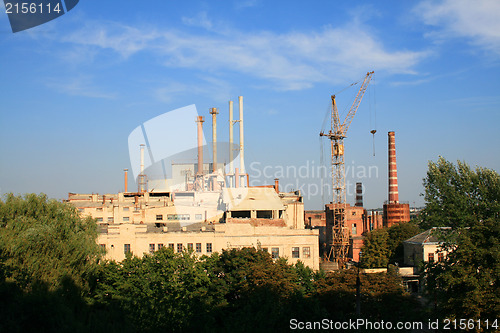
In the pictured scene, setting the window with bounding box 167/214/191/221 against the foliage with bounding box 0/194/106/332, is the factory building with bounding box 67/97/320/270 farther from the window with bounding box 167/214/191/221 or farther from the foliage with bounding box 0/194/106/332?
the foliage with bounding box 0/194/106/332

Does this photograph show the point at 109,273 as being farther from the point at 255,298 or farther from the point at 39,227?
the point at 255,298

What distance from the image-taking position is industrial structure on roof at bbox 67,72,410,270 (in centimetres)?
4228

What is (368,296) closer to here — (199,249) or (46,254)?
(199,249)

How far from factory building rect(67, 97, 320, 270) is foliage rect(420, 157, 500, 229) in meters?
10.5

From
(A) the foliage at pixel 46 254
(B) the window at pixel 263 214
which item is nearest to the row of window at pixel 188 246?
(A) the foliage at pixel 46 254

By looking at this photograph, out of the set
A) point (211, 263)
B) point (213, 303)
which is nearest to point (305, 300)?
point (213, 303)

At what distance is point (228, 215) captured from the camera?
5372 centimetres

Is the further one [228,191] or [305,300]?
[228,191]

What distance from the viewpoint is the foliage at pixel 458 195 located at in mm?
39122

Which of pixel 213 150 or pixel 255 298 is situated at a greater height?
pixel 213 150

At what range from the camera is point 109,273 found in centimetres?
3534

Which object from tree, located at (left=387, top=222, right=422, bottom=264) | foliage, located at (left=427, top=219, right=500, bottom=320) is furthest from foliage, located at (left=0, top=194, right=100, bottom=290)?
tree, located at (left=387, top=222, right=422, bottom=264)

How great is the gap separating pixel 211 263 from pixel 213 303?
4413mm

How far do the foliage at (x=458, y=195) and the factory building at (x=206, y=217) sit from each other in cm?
1050
